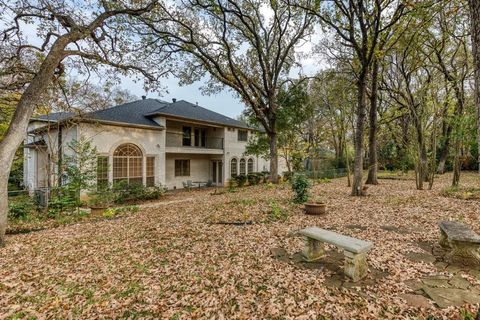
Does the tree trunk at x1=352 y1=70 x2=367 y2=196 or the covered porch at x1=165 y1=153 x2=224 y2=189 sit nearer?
the tree trunk at x1=352 y1=70 x2=367 y2=196

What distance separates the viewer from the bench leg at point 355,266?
351 cm

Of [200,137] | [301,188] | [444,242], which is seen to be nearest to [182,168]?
[200,137]

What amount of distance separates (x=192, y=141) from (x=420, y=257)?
1651cm

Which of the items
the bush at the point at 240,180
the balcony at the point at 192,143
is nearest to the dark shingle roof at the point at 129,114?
the balcony at the point at 192,143

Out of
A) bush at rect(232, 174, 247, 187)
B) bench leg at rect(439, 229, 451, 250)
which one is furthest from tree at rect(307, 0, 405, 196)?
bush at rect(232, 174, 247, 187)

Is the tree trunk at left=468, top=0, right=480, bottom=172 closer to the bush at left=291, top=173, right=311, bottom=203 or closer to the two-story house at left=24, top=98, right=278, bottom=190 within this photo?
the bush at left=291, top=173, right=311, bottom=203

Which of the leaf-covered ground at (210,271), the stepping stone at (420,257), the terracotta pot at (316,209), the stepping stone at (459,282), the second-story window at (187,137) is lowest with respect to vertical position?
the leaf-covered ground at (210,271)

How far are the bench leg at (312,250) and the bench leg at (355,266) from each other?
0.70m

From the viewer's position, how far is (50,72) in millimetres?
6492

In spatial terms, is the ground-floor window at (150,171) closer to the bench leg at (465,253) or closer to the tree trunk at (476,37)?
the bench leg at (465,253)

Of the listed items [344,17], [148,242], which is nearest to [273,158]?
[344,17]

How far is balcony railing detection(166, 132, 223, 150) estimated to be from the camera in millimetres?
16859

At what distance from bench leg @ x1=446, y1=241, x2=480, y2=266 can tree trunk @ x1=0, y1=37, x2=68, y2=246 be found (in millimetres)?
9704

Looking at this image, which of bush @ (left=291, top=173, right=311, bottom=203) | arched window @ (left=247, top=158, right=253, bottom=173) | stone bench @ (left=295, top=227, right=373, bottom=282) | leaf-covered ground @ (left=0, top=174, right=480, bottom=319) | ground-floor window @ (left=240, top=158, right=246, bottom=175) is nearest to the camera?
leaf-covered ground @ (left=0, top=174, right=480, bottom=319)
